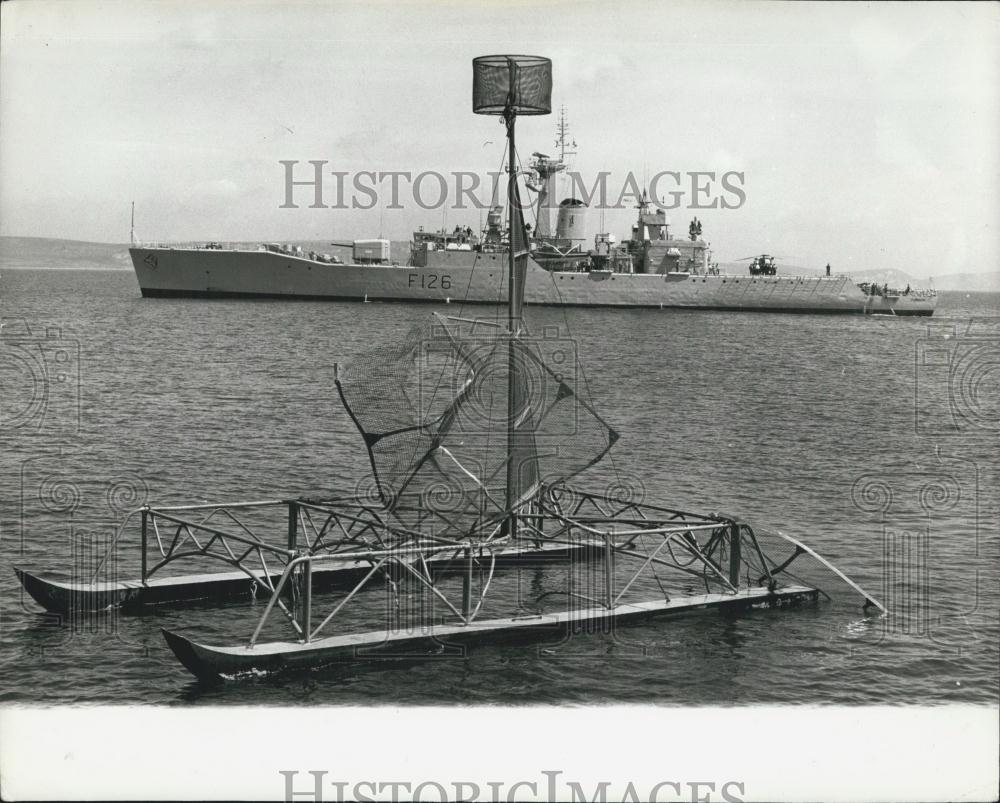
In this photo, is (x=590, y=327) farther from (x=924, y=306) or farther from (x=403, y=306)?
(x=924, y=306)

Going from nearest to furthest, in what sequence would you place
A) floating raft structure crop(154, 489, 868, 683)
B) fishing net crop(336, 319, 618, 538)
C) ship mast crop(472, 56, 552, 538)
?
1. floating raft structure crop(154, 489, 868, 683)
2. ship mast crop(472, 56, 552, 538)
3. fishing net crop(336, 319, 618, 538)

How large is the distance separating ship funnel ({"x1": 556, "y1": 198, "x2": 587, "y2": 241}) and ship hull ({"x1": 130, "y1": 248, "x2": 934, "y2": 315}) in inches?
351

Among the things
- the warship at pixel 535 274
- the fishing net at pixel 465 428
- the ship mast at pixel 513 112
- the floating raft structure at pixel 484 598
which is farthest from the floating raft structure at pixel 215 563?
the warship at pixel 535 274

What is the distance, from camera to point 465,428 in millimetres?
21594

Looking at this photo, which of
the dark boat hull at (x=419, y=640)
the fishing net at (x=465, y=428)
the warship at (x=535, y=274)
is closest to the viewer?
the dark boat hull at (x=419, y=640)

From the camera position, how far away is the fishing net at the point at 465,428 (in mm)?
21141

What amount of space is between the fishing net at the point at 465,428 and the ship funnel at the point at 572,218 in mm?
102467

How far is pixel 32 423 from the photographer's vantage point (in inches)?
1647

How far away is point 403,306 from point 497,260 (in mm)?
11338

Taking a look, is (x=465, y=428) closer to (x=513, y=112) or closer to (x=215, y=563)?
(x=513, y=112)

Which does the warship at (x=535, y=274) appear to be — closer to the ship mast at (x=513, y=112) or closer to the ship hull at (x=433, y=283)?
the ship hull at (x=433, y=283)

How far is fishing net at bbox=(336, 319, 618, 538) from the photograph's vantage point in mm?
21141

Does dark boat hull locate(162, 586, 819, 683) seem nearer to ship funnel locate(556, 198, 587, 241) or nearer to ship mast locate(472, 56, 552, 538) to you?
ship mast locate(472, 56, 552, 538)

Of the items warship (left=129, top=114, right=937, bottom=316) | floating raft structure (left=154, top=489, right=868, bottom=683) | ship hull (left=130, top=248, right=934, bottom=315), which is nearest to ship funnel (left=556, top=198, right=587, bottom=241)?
warship (left=129, top=114, right=937, bottom=316)
